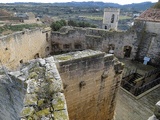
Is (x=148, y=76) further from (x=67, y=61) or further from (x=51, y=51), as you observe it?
(x=51, y=51)

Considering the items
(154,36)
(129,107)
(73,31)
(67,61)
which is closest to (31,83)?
(67,61)

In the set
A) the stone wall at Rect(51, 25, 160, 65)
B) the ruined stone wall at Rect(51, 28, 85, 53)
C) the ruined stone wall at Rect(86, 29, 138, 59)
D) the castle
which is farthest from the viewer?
the ruined stone wall at Rect(51, 28, 85, 53)

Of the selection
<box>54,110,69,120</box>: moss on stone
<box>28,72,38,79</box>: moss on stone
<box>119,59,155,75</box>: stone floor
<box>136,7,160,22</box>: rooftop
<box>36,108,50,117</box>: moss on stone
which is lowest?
<box>119,59,155,75</box>: stone floor

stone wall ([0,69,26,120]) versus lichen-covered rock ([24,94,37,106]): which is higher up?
lichen-covered rock ([24,94,37,106])

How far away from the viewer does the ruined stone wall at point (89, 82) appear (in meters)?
4.84

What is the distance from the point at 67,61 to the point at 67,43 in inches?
642

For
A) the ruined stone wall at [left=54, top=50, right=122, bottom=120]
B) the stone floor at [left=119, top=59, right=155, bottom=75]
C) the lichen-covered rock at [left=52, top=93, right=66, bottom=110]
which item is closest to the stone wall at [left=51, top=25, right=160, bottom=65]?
the stone floor at [left=119, top=59, right=155, bottom=75]

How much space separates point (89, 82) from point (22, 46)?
1114 centimetres

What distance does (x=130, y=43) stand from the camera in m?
15.6

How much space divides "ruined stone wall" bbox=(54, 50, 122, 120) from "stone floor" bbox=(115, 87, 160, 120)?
230cm

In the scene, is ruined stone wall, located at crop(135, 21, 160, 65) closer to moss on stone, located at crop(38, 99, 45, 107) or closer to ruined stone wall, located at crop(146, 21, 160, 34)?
ruined stone wall, located at crop(146, 21, 160, 34)

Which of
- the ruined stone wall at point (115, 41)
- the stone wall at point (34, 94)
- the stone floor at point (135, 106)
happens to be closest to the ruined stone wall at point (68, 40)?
the ruined stone wall at point (115, 41)

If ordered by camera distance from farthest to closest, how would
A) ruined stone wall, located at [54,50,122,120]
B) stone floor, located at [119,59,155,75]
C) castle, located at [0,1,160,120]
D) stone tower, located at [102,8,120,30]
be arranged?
1. stone tower, located at [102,8,120,30]
2. stone floor, located at [119,59,155,75]
3. ruined stone wall, located at [54,50,122,120]
4. castle, located at [0,1,160,120]

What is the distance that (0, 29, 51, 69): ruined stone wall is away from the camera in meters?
12.1
